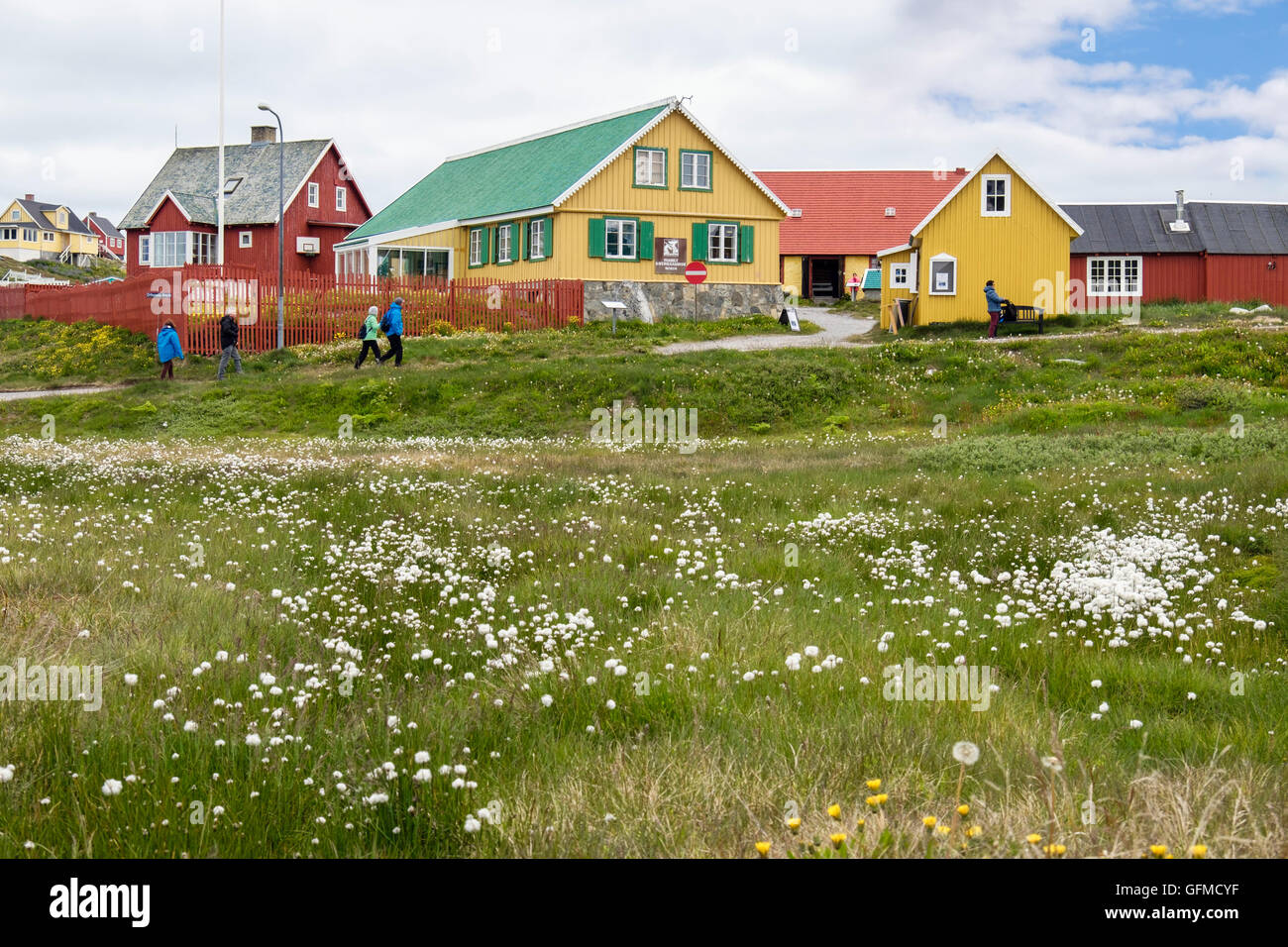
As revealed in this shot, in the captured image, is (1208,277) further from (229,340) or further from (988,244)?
(229,340)

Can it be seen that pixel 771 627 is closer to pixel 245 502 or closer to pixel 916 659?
pixel 916 659

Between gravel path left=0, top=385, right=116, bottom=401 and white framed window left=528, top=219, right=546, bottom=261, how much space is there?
1551cm

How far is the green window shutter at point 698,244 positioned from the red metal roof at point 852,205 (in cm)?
1706

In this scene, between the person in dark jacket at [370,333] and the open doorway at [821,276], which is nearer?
the person in dark jacket at [370,333]

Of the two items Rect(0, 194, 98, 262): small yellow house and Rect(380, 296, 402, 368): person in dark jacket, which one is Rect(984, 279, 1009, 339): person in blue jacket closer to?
Rect(380, 296, 402, 368): person in dark jacket

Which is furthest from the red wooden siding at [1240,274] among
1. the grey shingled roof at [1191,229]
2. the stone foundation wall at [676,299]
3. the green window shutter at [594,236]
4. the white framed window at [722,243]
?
the green window shutter at [594,236]

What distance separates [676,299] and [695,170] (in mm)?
4743

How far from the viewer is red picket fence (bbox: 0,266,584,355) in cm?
3497

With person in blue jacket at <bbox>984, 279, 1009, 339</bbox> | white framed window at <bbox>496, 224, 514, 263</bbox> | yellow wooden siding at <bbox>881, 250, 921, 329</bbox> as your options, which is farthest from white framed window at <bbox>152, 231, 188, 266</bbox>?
person in blue jacket at <bbox>984, 279, 1009, 339</bbox>

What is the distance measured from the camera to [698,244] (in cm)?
4209

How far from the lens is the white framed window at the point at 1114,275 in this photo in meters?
48.2
